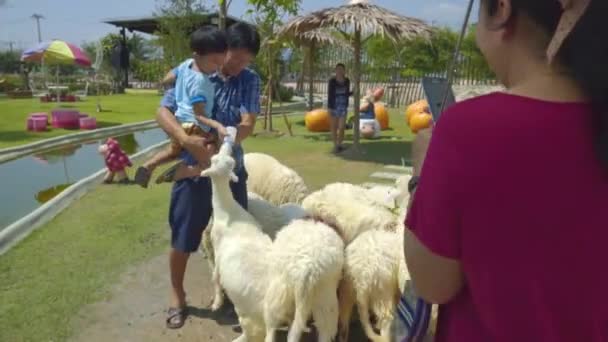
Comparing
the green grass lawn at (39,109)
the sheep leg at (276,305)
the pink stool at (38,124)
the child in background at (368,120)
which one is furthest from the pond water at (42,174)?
the child in background at (368,120)

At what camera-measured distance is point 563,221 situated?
→ 0.89 metres

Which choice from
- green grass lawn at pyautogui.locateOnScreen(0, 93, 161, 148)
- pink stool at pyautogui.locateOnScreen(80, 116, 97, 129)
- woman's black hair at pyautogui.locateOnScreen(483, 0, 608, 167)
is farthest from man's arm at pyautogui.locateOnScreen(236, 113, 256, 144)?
pink stool at pyautogui.locateOnScreen(80, 116, 97, 129)

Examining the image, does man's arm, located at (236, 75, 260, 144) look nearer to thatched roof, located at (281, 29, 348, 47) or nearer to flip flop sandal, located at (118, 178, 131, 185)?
flip flop sandal, located at (118, 178, 131, 185)

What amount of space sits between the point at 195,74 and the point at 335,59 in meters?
20.3

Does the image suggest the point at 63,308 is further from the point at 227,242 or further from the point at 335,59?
the point at 335,59

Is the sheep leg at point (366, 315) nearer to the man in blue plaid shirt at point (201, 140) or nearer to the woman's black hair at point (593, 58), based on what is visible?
the man in blue plaid shirt at point (201, 140)

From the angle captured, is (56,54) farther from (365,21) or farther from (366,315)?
(366,315)

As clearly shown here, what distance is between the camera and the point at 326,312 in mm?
2666

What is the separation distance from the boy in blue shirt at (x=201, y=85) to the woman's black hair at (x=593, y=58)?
2.33m

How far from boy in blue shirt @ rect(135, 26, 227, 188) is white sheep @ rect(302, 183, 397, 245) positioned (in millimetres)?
934

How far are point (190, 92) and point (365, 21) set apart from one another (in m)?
6.60

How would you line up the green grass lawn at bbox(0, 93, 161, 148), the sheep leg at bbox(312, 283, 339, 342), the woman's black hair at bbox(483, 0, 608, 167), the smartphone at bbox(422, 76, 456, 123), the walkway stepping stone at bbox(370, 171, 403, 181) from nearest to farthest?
the woman's black hair at bbox(483, 0, 608, 167) → the smartphone at bbox(422, 76, 456, 123) → the sheep leg at bbox(312, 283, 339, 342) → the walkway stepping stone at bbox(370, 171, 403, 181) → the green grass lawn at bbox(0, 93, 161, 148)

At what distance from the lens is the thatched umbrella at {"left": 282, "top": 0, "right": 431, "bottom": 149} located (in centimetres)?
915

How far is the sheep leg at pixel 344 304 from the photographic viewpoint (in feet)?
9.42
